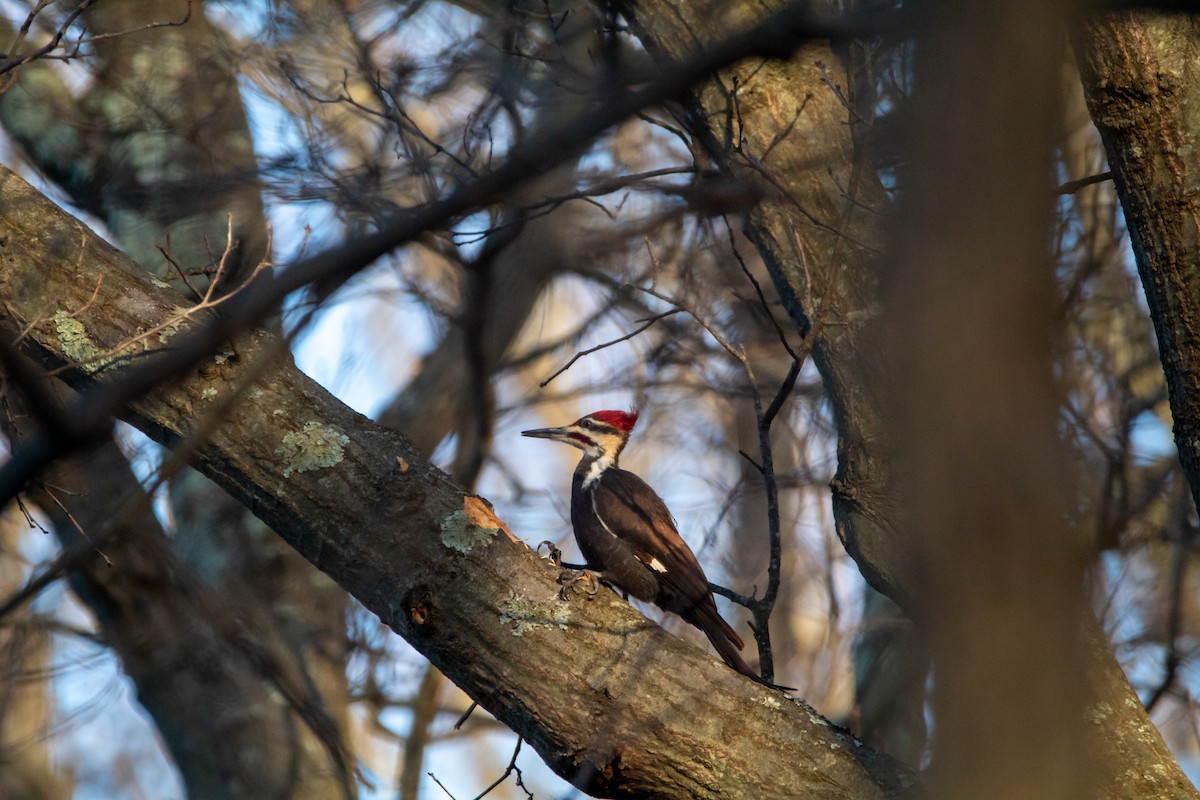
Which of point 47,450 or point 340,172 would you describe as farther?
point 340,172

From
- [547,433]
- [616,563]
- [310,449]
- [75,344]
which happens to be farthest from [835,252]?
[547,433]

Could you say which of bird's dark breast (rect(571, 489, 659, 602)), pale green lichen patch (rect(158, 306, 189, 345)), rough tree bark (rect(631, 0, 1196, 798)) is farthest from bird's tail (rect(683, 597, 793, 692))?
pale green lichen patch (rect(158, 306, 189, 345))

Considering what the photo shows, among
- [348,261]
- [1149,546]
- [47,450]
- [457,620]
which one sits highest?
[1149,546]

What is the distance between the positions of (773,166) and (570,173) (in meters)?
1.15

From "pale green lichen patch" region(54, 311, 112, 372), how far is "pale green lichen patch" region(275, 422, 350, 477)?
576 millimetres

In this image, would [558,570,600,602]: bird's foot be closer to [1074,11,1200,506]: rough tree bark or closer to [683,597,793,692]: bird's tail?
[683,597,793,692]: bird's tail

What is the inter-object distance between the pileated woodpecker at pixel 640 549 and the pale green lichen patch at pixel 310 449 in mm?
1537

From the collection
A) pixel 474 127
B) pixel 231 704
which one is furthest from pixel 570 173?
pixel 231 704

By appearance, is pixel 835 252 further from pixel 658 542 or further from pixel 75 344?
pixel 75 344

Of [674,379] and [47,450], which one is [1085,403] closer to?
[674,379]

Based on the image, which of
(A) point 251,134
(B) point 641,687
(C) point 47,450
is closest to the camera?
(C) point 47,450

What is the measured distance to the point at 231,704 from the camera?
214 inches

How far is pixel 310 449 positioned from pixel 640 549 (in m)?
1.78

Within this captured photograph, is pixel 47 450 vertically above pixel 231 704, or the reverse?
pixel 231 704
